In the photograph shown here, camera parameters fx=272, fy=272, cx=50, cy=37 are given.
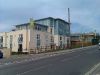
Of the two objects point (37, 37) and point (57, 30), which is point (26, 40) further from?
point (57, 30)

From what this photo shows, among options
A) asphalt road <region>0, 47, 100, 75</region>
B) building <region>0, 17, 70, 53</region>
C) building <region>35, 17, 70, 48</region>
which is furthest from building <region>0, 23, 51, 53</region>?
asphalt road <region>0, 47, 100, 75</region>

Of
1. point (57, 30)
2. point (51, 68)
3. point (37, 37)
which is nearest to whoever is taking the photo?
point (51, 68)

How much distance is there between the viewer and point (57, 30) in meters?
92.2

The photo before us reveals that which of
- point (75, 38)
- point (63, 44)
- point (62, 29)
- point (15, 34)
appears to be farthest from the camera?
point (75, 38)

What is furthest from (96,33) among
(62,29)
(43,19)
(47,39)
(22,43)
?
(22,43)

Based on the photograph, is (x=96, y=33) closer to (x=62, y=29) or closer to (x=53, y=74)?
(x=62, y=29)

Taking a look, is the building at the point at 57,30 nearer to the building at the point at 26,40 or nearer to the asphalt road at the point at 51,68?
the building at the point at 26,40

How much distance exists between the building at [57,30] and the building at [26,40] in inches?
309

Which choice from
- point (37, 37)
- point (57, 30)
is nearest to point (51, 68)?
point (37, 37)

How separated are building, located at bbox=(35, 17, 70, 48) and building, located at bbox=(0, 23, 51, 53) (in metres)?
7.84

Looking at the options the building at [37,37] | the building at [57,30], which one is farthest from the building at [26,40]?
Answer: the building at [57,30]

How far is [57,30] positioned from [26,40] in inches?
921

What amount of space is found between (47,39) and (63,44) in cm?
1267

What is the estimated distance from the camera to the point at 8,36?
7750cm
